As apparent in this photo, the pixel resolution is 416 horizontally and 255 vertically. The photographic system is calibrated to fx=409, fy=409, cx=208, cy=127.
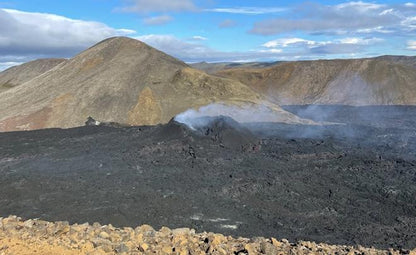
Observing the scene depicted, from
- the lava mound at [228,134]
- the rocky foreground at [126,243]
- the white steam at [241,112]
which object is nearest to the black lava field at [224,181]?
the lava mound at [228,134]

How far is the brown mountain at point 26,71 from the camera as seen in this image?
8000 cm

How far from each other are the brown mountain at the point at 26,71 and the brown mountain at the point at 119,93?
3942 cm

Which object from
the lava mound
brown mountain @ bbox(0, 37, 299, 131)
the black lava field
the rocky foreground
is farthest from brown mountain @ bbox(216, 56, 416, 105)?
the rocky foreground

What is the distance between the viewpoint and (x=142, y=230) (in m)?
9.11

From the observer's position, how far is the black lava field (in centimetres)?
1280

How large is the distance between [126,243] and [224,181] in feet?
29.4

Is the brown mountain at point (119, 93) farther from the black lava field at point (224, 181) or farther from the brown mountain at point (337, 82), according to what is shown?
the brown mountain at point (337, 82)

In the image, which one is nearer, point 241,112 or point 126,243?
point 126,243

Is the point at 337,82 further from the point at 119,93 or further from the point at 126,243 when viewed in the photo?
the point at 126,243

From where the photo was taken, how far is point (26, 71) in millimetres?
83438

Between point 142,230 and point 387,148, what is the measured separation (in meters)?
18.1

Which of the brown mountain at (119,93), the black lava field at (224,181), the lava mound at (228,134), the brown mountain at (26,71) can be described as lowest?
the black lava field at (224,181)

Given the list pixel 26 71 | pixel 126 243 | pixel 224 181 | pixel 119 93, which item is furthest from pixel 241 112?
pixel 26 71

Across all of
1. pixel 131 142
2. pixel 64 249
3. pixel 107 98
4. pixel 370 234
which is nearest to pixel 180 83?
pixel 107 98
